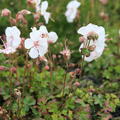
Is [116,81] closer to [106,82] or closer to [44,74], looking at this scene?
[106,82]

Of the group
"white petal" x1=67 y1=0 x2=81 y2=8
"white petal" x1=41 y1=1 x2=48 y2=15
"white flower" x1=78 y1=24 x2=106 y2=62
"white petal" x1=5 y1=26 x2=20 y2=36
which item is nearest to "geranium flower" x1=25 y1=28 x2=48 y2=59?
"white petal" x1=5 y1=26 x2=20 y2=36

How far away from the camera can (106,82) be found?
3.63 meters

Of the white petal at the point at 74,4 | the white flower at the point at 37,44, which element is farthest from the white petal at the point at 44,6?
the white petal at the point at 74,4

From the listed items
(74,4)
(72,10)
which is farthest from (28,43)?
(72,10)

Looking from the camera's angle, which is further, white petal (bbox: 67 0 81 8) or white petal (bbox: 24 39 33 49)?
white petal (bbox: 67 0 81 8)

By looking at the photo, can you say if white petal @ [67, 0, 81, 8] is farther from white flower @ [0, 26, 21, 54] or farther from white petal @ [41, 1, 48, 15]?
white flower @ [0, 26, 21, 54]

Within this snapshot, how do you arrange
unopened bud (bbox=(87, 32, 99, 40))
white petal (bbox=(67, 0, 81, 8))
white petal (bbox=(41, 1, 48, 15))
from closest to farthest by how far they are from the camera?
unopened bud (bbox=(87, 32, 99, 40)), white petal (bbox=(41, 1, 48, 15)), white petal (bbox=(67, 0, 81, 8))

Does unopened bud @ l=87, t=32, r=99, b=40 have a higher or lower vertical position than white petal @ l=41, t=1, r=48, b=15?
lower

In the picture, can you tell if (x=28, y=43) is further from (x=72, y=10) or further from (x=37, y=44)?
(x=72, y=10)

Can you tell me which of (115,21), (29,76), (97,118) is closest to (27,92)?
(29,76)

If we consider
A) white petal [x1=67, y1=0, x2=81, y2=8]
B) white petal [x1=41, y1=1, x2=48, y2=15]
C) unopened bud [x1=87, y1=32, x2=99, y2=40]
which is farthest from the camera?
white petal [x1=67, y1=0, x2=81, y2=8]

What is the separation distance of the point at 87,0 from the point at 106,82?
5.33 feet

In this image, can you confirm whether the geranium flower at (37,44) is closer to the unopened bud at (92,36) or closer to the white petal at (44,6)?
the unopened bud at (92,36)

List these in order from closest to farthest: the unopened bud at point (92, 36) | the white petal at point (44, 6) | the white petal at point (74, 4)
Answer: the unopened bud at point (92, 36) → the white petal at point (44, 6) → the white petal at point (74, 4)
